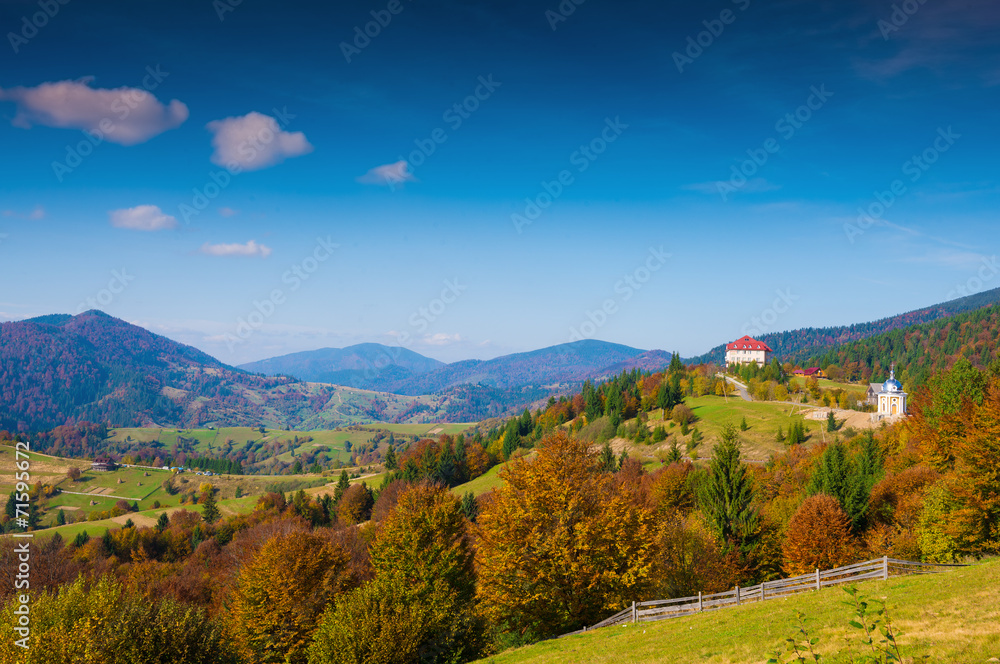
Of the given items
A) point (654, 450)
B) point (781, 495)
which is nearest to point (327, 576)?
point (781, 495)

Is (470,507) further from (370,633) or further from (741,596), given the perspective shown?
(370,633)

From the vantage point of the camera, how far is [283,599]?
125 feet

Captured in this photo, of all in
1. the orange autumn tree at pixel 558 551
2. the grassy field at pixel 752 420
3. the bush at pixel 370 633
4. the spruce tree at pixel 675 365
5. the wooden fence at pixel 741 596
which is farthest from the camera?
the spruce tree at pixel 675 365

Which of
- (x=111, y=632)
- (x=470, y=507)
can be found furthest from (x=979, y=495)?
(x=470, y=507)

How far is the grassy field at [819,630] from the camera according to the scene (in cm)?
1463

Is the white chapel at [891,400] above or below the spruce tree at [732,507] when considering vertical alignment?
above

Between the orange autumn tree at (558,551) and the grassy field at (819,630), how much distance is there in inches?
124

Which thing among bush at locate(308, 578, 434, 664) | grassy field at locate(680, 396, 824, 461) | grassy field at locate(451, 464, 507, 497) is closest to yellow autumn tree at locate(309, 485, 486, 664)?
bush at locate(308, 578, 434, 664)

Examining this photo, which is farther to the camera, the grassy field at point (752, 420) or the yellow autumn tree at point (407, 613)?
the grassy field at point (752, 420)

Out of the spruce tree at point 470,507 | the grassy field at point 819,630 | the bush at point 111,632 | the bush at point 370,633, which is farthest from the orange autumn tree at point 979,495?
the spruce tree at point 470,507

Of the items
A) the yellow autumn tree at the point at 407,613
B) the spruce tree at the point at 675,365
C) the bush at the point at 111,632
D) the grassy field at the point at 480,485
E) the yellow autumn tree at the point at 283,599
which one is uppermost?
the spruce tree at the point at 675,365

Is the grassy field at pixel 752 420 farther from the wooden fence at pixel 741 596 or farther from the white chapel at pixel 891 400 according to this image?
the wooden fence at pixel 741 596

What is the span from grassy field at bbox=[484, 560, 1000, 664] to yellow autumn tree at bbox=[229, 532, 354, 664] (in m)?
17.3

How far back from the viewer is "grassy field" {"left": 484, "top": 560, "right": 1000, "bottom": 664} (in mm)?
14628
